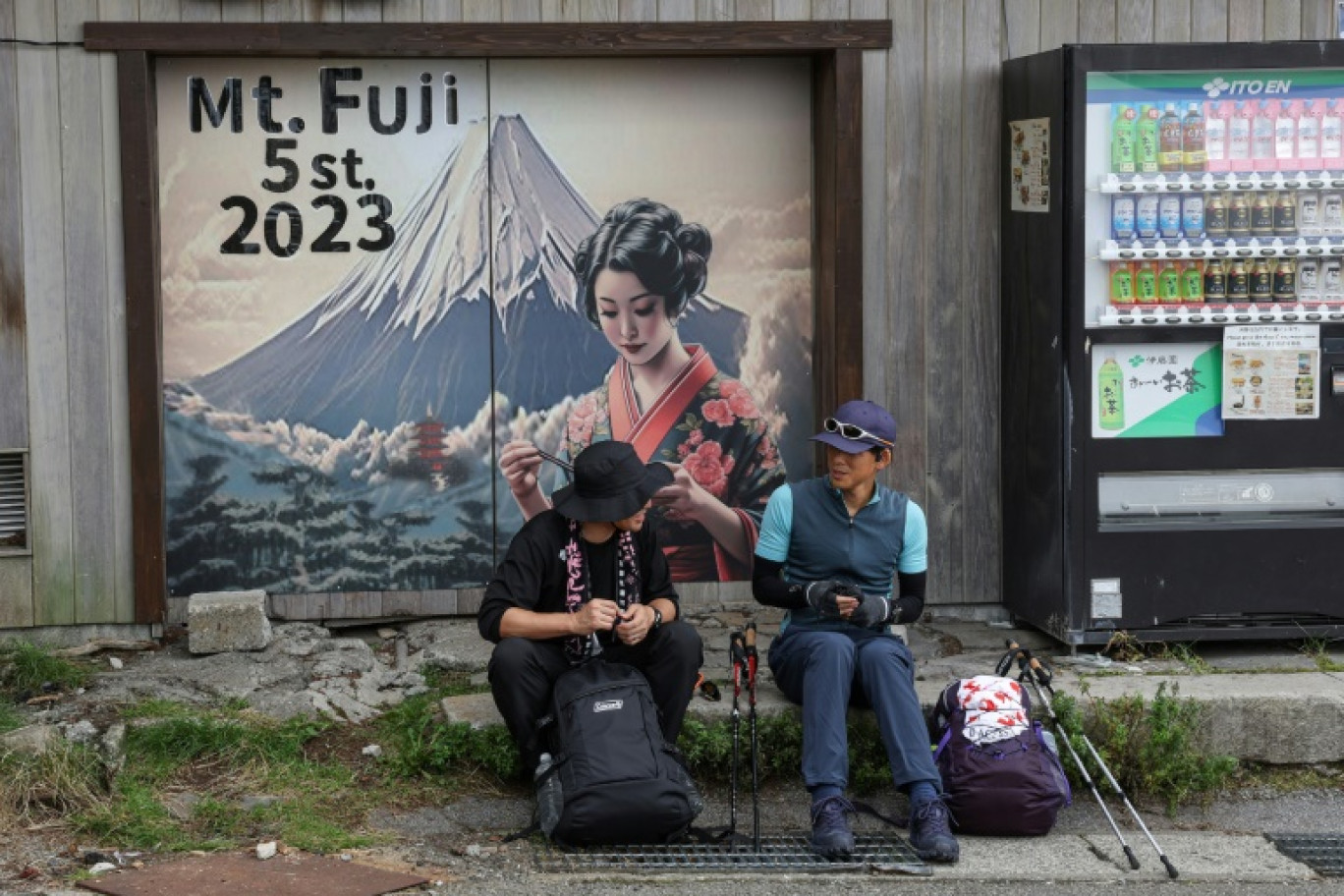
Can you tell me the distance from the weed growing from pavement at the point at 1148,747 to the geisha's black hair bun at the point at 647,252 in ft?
9.08

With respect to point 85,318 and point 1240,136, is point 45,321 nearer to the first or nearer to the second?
point 85,318

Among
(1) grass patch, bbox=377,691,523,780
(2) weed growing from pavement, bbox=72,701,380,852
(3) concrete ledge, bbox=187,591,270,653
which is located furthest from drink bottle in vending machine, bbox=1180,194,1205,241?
(3) concrete ledge, bbox=187,591,270,653

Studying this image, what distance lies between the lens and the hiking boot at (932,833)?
6.70 m

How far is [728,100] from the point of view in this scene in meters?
9.03

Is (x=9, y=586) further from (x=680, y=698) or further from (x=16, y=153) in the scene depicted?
(x=680, y=698)

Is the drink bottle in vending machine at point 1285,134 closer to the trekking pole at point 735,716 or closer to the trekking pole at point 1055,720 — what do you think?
the trekking pole at point 1055,720

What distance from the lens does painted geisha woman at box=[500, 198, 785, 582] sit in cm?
906

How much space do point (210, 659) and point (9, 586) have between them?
1017mm

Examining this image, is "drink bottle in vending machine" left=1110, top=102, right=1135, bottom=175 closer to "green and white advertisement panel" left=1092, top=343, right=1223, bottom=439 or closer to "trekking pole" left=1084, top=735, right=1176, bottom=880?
"green and white advertisement panel" left=1092, top=343, right=1223, bottom=439

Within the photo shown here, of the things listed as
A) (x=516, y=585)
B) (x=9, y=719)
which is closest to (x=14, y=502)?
(x=9, y=719)

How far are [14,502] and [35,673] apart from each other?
2.92ft

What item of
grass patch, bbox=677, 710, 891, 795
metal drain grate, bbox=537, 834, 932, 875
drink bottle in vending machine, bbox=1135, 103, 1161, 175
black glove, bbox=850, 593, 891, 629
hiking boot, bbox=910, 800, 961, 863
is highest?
drink bottle in vending machine, bbox=1135, 103, 1161, 175

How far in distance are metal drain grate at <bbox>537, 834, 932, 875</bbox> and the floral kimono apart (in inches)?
98.6

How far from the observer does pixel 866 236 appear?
8914 millimetres
